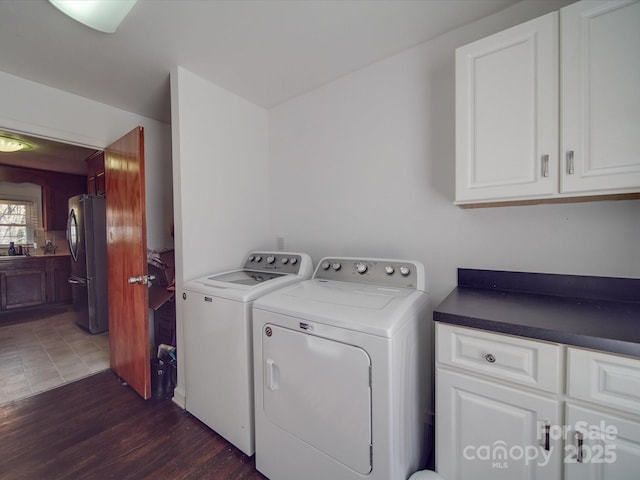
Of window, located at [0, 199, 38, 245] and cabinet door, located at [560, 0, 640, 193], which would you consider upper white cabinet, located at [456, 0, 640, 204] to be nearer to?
cabinet door, located at [560, 0, 640, 193]

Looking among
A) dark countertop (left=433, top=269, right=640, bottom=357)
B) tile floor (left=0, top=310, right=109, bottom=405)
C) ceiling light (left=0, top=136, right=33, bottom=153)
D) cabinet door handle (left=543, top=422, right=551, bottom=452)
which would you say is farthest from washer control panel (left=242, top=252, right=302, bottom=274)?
ceiling light (left=0, top=136, right=33, bottom=153)

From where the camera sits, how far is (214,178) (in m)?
2.10

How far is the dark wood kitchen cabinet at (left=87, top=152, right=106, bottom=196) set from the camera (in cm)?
326

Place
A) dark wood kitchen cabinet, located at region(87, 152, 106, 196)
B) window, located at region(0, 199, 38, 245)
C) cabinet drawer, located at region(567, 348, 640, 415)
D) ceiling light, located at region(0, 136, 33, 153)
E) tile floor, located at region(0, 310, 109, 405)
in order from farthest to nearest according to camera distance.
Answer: window, located at region(0, 199, 38, 245)
dark wood kitchen cabinet, located at region(87, 152, 106, 196)
ceiling light, located at region(0, 136, 33, 153)
tile floor, located at region(0, 310, 109, 405)
cabinet drawer, located at region(567, 348, 640, 415)

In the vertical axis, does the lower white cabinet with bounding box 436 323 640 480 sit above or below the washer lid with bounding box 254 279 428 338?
below

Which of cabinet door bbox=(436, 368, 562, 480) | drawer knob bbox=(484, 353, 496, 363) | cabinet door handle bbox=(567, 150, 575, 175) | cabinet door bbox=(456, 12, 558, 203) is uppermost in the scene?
cabinet door bbox=(456, 12, 558, 203)

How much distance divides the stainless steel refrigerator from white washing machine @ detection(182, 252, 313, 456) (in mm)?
2372

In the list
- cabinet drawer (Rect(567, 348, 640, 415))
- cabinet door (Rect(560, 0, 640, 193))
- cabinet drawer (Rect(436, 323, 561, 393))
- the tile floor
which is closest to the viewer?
cabinet drawer (Rect(567, 348, 640, 415))

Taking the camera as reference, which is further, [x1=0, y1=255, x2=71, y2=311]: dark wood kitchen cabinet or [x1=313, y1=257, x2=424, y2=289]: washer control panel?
[x1=0, y1=255, x2=71, y2=311]: dark wood kitchen cabinet

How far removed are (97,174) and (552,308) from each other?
454cm

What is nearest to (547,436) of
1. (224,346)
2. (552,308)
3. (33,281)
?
(552,308)

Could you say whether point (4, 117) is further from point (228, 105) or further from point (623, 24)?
point (623, 24)

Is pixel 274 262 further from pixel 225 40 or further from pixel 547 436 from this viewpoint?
pixel 547 436

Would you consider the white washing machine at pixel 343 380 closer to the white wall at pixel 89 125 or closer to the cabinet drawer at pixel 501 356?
the cabinet drawer at pixel 501 356
